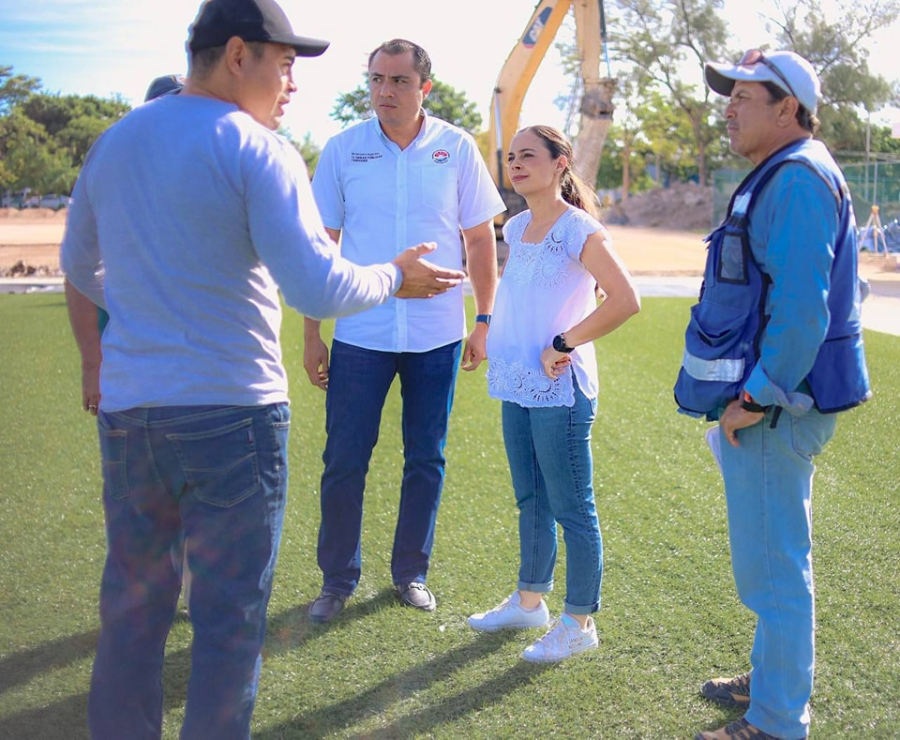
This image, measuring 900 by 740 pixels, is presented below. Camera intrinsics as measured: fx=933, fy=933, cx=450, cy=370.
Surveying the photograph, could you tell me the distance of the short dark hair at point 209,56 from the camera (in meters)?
2.10

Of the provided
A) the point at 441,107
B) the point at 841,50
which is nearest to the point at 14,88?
the point at 441,107

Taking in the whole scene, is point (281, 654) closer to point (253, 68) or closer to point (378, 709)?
point (378, 709)

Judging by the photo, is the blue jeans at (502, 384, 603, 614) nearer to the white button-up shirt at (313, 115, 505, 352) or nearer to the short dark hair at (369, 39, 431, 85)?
the white button-up shirt at (313, 115, 505, 352)

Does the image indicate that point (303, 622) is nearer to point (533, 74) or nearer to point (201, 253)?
point (201, 253)

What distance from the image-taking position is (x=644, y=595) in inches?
156

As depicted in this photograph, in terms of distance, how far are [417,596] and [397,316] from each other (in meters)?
1.17

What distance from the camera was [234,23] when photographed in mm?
2061

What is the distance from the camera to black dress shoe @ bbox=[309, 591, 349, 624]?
3.74 metres

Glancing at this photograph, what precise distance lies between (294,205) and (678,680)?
7.18ft

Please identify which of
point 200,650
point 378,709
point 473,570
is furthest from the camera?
point 473,570

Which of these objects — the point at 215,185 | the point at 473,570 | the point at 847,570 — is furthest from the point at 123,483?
the point at 847,570

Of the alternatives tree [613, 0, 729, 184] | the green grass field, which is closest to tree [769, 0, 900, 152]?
tree [613, 0, 729, 184]

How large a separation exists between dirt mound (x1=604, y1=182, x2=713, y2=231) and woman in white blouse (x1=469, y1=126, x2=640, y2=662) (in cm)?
4568

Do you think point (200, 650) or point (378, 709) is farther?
point (378, 709)
